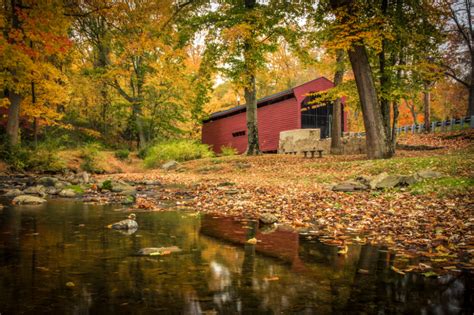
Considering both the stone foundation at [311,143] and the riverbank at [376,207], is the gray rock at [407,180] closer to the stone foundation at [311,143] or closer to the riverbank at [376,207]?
the riverbank at [376,207]

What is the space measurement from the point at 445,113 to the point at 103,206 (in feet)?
150

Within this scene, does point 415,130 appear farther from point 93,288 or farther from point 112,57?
point 93,288

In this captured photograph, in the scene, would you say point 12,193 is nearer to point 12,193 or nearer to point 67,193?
point 12,193

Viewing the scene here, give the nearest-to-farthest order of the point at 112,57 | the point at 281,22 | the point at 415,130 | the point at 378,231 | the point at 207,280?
the point at 207,280 → the point at 378,231 → the point at 281,22 → the point at 415,130 → the point at 112,57

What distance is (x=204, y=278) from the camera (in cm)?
261

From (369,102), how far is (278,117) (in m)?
→ 14.4

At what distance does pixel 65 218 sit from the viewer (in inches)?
206

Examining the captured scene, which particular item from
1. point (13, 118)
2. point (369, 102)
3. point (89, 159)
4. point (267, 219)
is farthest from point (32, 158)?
point (369, 102)

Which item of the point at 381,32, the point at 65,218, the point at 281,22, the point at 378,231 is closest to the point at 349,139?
the point at 281,22

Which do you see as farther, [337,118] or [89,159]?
[337,118]

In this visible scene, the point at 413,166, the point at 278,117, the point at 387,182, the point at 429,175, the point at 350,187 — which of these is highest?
the point at 278,117

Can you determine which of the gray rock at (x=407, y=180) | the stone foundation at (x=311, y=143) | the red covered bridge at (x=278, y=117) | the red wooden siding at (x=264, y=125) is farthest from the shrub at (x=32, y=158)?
the red wooden siding at (x=264, y=125)

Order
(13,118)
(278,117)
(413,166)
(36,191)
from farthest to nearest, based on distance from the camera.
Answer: (278,117), (13,118), (413,166), (36,191)

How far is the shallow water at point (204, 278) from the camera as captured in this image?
6.88 ft
